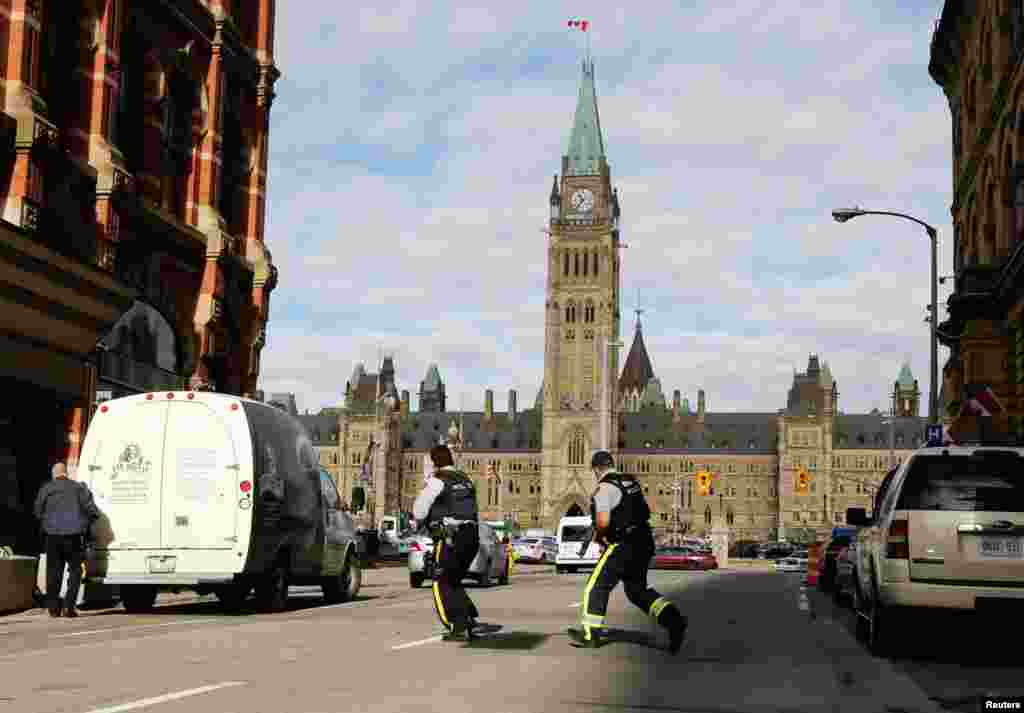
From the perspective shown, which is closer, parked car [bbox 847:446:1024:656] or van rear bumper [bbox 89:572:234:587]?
parked car [bbox 847:446:1024:656]

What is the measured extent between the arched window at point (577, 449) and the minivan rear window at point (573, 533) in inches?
5317

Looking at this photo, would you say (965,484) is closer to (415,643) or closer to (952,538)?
(952,538)

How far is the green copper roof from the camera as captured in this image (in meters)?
181

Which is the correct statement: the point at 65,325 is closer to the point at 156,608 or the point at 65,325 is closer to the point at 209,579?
the point at 156,608

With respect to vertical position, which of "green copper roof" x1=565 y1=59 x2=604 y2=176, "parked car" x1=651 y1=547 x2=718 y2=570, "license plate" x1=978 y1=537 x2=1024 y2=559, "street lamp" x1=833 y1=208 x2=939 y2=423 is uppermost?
"green copper roof" x1=565 y1=59 x2=604 y2=176

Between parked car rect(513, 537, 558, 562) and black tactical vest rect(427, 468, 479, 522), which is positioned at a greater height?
black tactical vest rect(427, 468, 479, 522)

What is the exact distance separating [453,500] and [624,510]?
153 centimetres

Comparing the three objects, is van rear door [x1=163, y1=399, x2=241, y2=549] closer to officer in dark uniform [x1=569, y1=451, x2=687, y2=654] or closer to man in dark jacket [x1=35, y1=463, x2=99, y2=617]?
man in dark jacket [x1=35, y1=463, x2=99, y2=617]

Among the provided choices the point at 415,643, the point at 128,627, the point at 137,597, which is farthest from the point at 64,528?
the point at 415,643

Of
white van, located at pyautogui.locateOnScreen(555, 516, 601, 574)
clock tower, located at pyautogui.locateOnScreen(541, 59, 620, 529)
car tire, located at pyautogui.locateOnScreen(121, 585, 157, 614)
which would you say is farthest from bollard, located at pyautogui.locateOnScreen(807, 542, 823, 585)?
clock tower, located at pyautogui.locateOnScreen(541, 59, 620, 529)

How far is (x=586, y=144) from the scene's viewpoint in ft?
595

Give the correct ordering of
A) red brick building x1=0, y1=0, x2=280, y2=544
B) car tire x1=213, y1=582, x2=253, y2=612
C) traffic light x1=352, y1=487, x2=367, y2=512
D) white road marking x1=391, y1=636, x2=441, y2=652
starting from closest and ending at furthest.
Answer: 1. white road marking x1=391, y1=636, x2=441, y2=652
2. car tire x1=213, y1=582, x2=253, y2=612
3. traffic light x1=352, y1=487, x2=367, y2=512
4. red brick building x1=0, y1=0, x2=280, y2=544

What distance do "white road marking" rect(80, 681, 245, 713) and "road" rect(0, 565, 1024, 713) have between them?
0.01m

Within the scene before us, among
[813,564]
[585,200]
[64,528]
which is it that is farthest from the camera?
[585,200]
